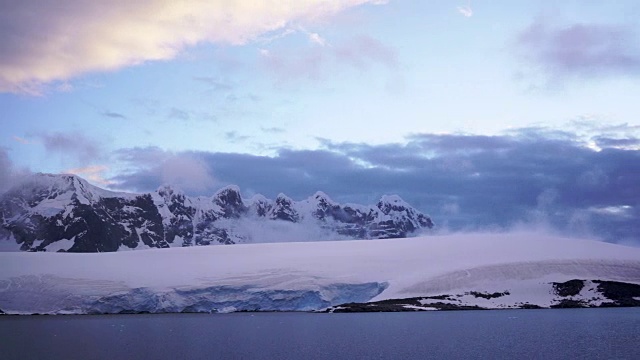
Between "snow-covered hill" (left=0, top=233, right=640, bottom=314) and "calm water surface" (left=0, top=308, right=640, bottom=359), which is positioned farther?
"snow-covered hill" (left=0, top=233, right=640, bottom=314)

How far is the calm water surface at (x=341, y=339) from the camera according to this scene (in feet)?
104

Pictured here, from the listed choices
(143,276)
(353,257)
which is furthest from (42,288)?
(353,257)

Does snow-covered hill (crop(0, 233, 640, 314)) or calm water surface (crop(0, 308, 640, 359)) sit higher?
snow-covered hill (crop(0, 233, 640, 314))

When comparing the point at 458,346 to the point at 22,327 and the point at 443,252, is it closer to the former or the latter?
the point at 22,327

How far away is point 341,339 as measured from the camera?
1524 inches

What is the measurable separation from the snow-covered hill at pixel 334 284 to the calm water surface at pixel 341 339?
12.3 m

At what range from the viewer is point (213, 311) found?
69438mm

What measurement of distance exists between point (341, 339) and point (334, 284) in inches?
1169

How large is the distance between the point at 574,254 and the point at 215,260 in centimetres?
3824

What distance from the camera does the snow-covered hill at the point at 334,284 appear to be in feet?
220

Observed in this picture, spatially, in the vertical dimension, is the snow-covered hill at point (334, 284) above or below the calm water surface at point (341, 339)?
above

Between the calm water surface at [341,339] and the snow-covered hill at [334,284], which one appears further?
the snow-covered hill at [334,284]

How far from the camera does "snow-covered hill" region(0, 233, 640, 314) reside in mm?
67062

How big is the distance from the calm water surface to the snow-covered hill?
1231 cm
